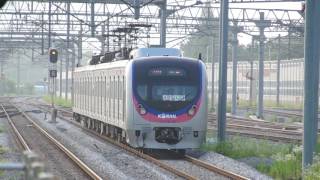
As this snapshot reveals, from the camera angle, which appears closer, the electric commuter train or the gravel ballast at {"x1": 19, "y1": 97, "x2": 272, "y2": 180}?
the gravel ballast at {"x1": 19, "y1": 97, "x2": 272, "y2": 180}

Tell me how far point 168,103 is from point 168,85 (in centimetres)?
54

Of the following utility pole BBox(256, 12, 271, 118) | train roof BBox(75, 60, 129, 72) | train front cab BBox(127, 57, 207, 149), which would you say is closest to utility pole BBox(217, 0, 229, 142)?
train front cab BBox(127, 57, 207, 149)

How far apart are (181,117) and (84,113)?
1272 cm

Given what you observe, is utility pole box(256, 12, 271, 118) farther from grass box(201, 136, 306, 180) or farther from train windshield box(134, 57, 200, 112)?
train windshield box(134, 57, 200, 112)

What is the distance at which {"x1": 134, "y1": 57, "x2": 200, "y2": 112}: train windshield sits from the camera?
18938 mm

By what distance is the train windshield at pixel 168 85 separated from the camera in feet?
62.1

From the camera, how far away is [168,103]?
1892cm

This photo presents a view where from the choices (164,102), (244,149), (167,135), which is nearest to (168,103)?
(164,102)

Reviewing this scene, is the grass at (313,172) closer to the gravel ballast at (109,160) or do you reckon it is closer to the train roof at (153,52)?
the gravel ballast at (109,160)

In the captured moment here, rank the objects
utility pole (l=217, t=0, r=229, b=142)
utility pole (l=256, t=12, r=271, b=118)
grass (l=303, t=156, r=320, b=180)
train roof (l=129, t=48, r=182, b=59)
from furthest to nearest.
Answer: utility pole (l=256, t=12, r=271, b=118), utility pole (l=217, t=0, r=229, b=142), train roof (l=129, t=48, r=182, b=59), grass (l=303, t=156, r=320, b=180)

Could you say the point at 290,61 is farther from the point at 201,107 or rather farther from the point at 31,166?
the point at 31,166

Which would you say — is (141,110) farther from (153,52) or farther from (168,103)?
(153,52)

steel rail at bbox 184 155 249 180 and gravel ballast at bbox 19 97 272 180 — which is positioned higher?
steel rail at bbox 184 155 249 180

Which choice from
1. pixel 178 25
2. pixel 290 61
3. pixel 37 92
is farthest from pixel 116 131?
pixel 37 92
